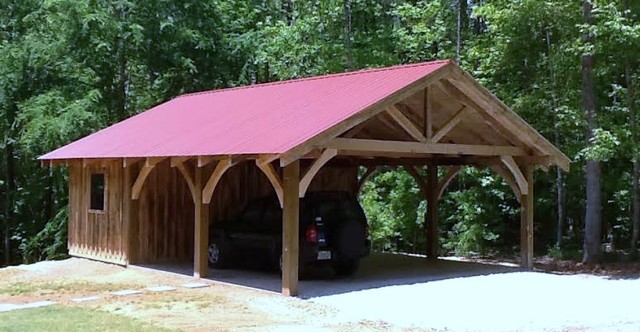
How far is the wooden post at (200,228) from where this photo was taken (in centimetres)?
1309

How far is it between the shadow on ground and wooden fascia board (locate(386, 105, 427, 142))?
2491mm

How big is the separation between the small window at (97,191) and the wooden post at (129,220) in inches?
59.4

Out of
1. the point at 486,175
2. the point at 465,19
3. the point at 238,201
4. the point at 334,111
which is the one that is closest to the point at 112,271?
the point at 238,201

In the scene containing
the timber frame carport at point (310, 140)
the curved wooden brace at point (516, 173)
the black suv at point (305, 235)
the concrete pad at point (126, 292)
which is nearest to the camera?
the timber frame carport at point (310, 140)

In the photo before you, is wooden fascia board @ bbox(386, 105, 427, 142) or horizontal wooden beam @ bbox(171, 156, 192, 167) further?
horizontal wooden beam @ bbox(171, 156, 192, 167)

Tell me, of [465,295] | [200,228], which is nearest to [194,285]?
[200,228]

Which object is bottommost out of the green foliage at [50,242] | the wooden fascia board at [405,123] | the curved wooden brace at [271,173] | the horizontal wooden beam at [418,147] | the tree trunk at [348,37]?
the green foliage at [50,242]

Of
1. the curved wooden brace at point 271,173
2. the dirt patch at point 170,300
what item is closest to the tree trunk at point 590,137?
the curved wooden brace at point 271,173

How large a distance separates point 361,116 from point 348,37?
11.9 m

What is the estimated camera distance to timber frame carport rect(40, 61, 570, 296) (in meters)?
11.4

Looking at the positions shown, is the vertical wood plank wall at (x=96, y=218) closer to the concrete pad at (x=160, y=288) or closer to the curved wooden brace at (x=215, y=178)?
the concrete pad at (x=160, y=288)

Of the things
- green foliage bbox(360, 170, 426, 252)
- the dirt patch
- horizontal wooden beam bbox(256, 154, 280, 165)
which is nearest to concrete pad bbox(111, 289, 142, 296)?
the dirt patch

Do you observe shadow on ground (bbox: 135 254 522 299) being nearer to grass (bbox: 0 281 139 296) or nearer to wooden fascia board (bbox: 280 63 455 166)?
grass (bbox: 0 281 139 296)

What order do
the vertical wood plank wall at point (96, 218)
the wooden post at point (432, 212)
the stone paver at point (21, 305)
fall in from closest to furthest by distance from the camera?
the stone paver at point (21, 305), the vertical wood plank wall at point (96, 218), the wooden post at point (432, 212)
